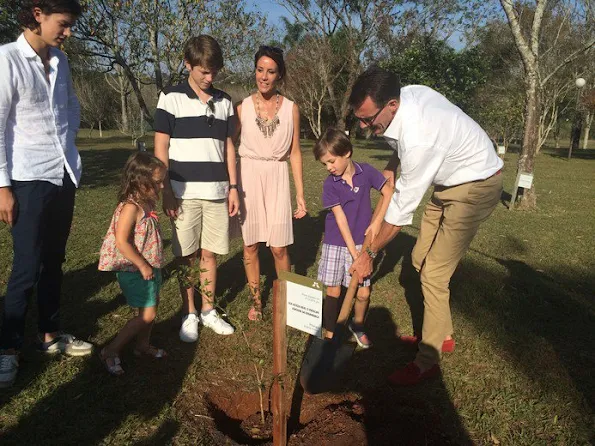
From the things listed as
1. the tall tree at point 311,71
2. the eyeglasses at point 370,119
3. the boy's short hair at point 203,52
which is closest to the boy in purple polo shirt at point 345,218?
the eyeglasses at point 370,119

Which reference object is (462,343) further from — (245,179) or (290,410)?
(245,179)

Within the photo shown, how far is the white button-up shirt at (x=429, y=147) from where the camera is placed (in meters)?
2.48

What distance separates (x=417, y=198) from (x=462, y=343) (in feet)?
5.14

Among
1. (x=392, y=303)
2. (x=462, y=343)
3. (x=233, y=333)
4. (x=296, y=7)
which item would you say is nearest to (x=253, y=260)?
(x=233, y=333)

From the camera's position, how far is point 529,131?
8.64 metres

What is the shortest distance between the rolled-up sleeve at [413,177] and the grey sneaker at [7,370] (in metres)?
2.46

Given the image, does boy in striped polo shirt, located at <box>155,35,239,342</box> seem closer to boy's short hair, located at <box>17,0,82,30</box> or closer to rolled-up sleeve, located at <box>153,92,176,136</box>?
rolled-up sleeve, located at <box>153,92,176,136</box>

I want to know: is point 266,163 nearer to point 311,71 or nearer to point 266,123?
point 266,123

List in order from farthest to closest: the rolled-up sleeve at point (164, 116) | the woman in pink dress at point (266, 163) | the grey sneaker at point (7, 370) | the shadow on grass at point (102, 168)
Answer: the shadow on grass at point (102, 168)
the woman in pink dress at point (266, 163)
the rolled-up sleeve at point (164, 116)
the grey sneaker at point (7, 370)

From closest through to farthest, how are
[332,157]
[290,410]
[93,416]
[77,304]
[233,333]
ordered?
[93,416]
[290,410]
[332,157]
[233,333]
[77,304]

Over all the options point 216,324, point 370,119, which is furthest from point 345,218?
point 216,324

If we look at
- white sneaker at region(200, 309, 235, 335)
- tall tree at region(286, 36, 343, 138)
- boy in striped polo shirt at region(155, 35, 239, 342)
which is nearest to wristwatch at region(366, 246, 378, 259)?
boy in striped polo shirt at region(155, 35, 239, 342)

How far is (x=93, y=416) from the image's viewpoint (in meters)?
2.56

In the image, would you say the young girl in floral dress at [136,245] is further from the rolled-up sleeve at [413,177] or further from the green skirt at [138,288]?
the rolled-up sleeve at [413,177]
